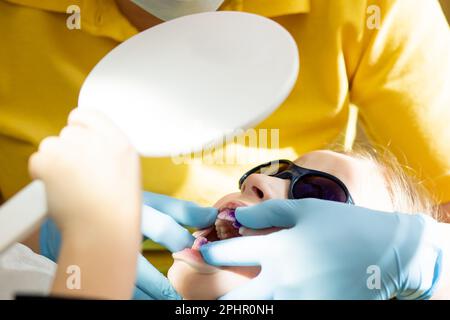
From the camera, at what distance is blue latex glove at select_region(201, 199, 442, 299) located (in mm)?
596

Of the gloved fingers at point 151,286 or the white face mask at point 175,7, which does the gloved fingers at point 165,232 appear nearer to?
the gloved fingers at point 151,286

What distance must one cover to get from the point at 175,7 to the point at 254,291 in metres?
0.36

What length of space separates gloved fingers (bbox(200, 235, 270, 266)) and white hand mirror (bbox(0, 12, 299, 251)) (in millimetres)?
95

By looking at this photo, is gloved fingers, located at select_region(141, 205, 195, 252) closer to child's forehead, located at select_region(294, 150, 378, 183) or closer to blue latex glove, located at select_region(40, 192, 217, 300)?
blue latex glove, located at select_region(40, 192, 217, 300)

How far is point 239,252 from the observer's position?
2.02ft

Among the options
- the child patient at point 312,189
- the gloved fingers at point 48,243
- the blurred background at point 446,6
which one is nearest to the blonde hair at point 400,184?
the child patient at point 312,189

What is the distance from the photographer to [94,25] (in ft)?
2.91

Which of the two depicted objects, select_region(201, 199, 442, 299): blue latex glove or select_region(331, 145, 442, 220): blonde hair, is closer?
select_region(201, 199, 442, 299): blue latex glove

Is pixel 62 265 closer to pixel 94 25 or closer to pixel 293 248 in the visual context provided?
pixel 293 248

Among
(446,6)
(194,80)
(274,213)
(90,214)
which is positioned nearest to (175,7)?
(194,80)

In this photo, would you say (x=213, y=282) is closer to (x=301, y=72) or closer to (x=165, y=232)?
(x=165, y=232)

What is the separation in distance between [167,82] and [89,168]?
0.19 metres

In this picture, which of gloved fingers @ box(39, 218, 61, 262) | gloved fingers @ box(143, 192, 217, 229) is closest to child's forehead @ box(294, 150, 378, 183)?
gloved fingers @ box(143, 192, 217, 229)
